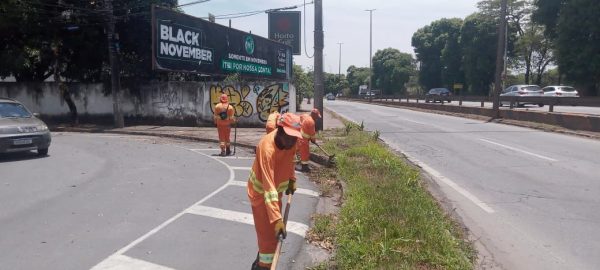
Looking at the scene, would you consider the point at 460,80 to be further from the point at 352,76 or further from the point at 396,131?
the point at 352,76

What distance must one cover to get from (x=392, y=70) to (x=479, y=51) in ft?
121

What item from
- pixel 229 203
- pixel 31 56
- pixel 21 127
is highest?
pixel 31 56

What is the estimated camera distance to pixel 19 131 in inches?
478

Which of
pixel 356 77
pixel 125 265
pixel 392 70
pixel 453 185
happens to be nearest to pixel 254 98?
pixel 453 185

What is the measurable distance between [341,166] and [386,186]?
2.69 metres

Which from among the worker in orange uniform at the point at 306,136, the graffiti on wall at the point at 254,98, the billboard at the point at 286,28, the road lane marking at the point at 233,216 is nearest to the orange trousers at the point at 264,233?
the road lane marking at the point at 233,216

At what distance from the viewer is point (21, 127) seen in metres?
12.2

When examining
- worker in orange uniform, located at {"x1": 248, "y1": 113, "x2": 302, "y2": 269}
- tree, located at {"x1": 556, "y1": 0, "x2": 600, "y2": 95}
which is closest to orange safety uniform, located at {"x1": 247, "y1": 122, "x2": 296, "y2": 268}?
worker in orange uniform, located at {"x1": 248, "y1": 113, "x2": 302, "y2": 269}

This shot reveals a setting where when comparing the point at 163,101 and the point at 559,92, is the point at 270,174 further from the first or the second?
the point at 559,92

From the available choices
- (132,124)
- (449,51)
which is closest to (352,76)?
(449,51)

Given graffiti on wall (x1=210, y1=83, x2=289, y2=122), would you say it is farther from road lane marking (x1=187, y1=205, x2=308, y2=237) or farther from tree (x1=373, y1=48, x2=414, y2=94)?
tree (x1=373, y1=48, x2=414, y2=94)

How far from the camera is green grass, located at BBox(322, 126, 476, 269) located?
188 inches

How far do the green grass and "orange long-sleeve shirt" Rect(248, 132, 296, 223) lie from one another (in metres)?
1.09

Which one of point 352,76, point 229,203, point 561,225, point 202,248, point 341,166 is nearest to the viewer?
point 202,248
